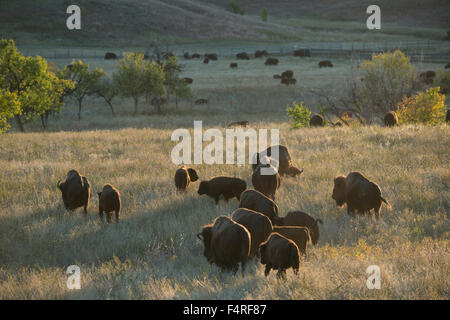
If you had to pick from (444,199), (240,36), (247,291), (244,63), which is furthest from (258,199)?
(240,36)

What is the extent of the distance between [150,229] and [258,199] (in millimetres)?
2153

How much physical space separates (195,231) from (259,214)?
1927 millimetres

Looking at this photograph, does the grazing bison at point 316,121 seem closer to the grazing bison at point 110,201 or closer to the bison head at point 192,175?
the bison head at point 192,175

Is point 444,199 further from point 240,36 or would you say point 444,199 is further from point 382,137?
point 240,36

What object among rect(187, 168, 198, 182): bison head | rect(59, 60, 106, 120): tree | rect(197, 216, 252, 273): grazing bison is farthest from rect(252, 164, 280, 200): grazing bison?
rect(59, 60, 106, 120): tree

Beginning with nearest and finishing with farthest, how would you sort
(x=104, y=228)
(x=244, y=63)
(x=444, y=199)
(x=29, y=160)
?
1. (x=104, y=228)
2. (x=444, y=199)
3. (x=29, y=160)
4. (x=244, y=63)

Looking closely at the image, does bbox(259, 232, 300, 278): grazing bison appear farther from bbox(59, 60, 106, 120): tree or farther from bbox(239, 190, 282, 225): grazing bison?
bbox(59, 60, 106, 120): tree

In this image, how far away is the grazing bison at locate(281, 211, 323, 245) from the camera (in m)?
7.39

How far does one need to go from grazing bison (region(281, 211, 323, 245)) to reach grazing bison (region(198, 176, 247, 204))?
2.20m

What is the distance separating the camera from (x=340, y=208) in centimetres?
913

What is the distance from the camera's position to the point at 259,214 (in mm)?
6652

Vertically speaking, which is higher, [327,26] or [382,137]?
[327,26]
